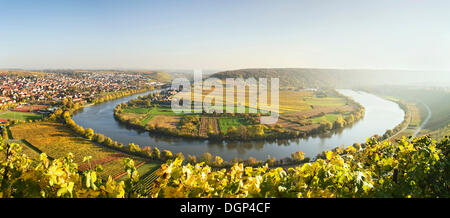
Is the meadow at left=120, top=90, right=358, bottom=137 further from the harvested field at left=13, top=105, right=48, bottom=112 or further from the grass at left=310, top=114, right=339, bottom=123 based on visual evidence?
the harvested field at left=13, top=105, right=48, bottom=112

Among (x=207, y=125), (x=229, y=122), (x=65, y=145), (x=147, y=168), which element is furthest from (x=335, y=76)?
(x=65, y=145)

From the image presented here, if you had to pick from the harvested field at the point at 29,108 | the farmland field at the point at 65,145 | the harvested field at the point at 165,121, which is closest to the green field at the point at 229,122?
the harvested field at the point at 165,121

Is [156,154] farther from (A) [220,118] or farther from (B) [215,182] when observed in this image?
(B) [215,182]

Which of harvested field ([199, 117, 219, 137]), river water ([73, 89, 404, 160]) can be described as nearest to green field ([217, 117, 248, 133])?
harvested field ([199, 117, 219, 137])

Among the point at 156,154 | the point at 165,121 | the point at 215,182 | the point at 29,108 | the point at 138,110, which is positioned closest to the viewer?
the point at 215,182

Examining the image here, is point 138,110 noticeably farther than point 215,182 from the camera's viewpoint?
Yes

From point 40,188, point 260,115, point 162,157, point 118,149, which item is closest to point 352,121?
point 260,115

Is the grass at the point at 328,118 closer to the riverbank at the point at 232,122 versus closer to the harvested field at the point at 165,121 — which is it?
the riverbank at the point at 232,122

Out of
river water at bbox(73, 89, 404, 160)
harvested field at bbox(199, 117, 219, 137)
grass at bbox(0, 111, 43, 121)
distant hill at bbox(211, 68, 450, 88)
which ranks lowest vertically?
river water at bbox(73, 89, 404, 160)
